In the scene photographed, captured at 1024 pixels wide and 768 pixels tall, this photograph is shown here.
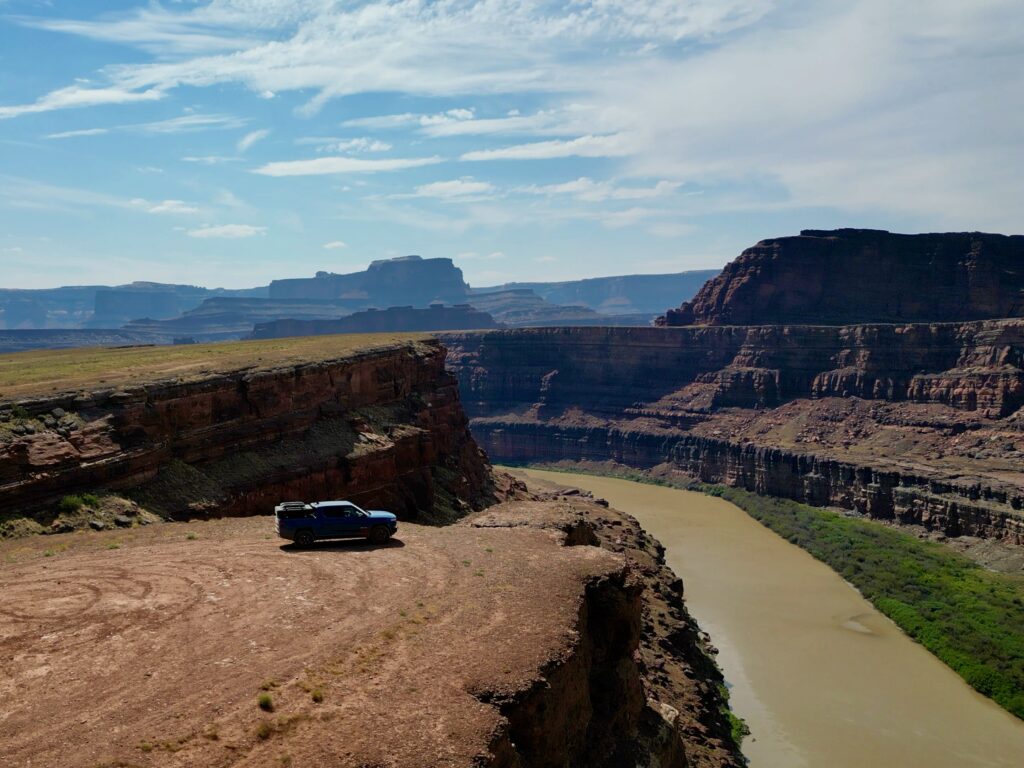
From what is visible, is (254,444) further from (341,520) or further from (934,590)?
(934,590)

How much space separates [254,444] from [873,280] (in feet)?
301

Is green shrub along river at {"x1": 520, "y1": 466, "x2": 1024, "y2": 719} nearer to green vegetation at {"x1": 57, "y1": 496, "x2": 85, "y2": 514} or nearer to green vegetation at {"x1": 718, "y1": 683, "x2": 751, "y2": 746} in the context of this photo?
green vegetation at {"x1": 718, "y1": 683, "x2": 751, "y2": 746}

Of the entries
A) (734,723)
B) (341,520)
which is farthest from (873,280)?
(341,520)

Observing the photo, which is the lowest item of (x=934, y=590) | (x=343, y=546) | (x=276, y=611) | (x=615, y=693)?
(x=934, y=590)

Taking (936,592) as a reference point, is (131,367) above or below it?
above

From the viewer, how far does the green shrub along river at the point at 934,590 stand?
124 ft

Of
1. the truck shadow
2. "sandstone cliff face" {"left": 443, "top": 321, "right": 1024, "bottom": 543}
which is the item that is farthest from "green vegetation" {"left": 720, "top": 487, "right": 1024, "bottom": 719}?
the truck shadow

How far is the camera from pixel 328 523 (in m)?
23.0

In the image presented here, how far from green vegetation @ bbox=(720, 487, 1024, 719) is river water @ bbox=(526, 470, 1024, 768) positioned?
30.4 inches

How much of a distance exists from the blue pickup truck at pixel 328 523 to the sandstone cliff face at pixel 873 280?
93.3m

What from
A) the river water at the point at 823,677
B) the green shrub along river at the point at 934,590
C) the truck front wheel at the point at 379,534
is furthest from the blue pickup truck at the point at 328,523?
the green shrub along river at the point at 934,590

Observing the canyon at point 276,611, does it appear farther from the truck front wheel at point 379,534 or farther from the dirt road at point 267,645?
the truck front wheel at point 379,534

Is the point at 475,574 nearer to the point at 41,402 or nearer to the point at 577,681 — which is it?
the point at 577,681

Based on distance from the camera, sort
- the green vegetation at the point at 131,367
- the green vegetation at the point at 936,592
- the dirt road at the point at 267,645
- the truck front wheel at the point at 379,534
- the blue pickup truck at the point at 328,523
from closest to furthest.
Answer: the dirt road at the point at 267,645
the blue pickup truck at the point at 328,523
the truck front wheel at the point at 379,534
the green vegetation at the point at 131,367
the green vegetation at the point at 936,592
